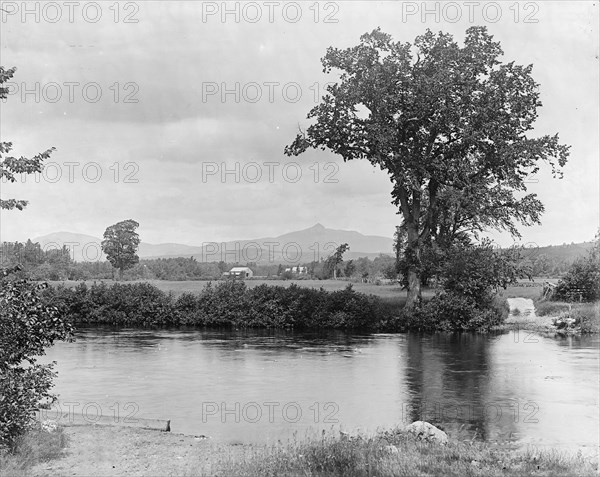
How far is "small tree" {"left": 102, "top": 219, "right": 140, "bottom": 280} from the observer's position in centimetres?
10644

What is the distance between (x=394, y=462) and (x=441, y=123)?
1314 inches

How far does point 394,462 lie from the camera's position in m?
12.0

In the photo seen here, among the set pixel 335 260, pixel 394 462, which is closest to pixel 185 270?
pixel 335 260

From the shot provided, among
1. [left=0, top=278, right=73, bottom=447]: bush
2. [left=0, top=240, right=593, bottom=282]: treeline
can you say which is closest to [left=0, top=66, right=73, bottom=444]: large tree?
[left=0, top=278, right=73, bottom=447]: bush

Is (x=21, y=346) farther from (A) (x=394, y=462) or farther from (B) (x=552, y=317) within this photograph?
(B) (x=552, y=317)

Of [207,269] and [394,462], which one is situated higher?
[207,269]

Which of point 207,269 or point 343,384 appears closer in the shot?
point 343,384

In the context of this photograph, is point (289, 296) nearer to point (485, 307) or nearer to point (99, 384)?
point (485, 307)

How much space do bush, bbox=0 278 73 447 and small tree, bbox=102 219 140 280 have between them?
93725 mm


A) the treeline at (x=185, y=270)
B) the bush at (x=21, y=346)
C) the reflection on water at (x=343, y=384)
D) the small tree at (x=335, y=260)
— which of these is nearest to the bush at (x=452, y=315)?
the reflection on water at (x=343, y=384)

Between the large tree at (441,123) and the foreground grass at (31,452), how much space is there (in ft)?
101

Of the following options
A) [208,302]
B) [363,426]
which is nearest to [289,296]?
[208,302]

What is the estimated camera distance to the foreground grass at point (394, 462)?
1159 centimetres

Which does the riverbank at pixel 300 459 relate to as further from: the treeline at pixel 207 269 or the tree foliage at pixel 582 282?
the treeline at pixel 207 269
